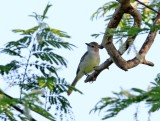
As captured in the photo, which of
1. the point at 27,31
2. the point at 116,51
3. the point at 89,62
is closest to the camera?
the point at 116,51

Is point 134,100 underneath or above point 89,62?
above

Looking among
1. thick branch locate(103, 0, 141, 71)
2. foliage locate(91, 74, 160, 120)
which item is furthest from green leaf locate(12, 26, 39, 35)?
foliage locate(91, 74, 160, 120)

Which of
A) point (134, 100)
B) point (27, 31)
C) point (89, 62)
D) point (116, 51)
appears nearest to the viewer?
point (134, 100)

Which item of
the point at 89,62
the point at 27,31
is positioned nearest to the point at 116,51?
the point at 27,31

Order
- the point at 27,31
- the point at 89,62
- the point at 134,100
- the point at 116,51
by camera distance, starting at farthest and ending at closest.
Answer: the point at 89,62 → the point at 27,31 → the point at 116,51 → the point at 134,100

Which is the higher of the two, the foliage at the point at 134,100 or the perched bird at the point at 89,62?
the foliage at the point at 134,100

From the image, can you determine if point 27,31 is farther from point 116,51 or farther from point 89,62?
point 89,62

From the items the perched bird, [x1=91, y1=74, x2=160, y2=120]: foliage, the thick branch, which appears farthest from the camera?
the perched bird

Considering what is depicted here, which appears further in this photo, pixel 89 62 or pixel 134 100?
pixel 89 62

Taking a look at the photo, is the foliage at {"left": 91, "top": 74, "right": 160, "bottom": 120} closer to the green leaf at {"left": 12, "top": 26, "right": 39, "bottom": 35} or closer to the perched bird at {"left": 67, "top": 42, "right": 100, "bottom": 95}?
the green leaf at {"left": 12, "top": 26, "right": 39, "bottom": 35}

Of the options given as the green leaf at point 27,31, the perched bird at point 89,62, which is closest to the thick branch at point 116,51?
the green leaf at point 27,31

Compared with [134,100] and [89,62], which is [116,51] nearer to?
[134,100]

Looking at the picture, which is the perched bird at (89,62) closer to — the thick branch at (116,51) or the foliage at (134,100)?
the thick branch at (116,51)

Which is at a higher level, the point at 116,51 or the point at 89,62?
the point at 116,51
